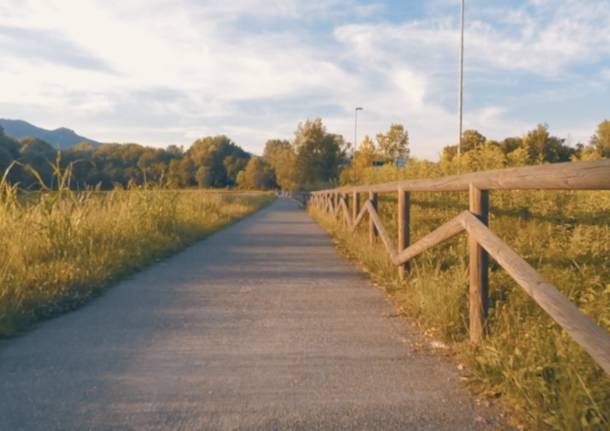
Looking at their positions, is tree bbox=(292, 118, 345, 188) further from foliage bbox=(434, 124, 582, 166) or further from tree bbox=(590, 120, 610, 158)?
tree bbox=(590, 120, 610, 158)

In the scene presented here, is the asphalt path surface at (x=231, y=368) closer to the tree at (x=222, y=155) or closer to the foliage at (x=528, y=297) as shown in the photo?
the foliage at (x=528, y=297)

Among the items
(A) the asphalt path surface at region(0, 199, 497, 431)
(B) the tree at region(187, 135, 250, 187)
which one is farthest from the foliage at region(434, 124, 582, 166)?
(B) the tree at region(187, 135, 250, 187)

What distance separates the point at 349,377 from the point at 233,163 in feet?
358

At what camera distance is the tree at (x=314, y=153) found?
159 ft

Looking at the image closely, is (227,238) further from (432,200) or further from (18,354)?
(18,354)

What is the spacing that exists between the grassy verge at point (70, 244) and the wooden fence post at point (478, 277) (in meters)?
3.92

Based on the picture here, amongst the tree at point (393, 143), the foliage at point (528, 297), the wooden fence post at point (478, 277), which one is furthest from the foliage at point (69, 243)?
the tree at point (393, 143)

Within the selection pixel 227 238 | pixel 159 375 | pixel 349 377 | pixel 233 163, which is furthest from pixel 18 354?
pixel 233 163

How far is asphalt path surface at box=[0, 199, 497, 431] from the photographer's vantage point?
307 centimetres

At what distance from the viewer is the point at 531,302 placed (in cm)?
449

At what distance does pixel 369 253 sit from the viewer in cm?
856

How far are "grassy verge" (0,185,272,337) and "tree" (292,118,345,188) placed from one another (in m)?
36.1

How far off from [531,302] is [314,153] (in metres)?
44.8

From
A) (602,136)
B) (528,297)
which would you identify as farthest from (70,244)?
(602,136)
